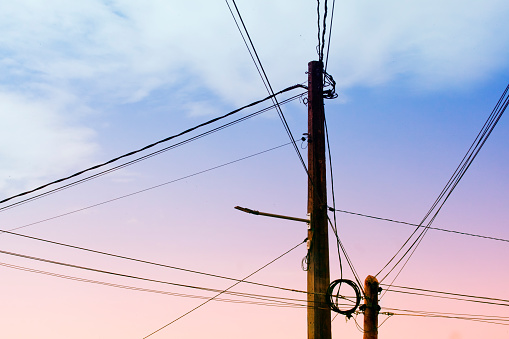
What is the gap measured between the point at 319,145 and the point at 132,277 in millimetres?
5142

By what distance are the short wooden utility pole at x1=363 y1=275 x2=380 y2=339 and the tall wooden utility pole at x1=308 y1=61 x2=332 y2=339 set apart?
121 cm

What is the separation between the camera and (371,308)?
39.4ft

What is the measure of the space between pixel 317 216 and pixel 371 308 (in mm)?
2402

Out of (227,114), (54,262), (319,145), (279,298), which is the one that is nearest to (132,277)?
(54,262)

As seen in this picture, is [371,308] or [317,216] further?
[371,308]

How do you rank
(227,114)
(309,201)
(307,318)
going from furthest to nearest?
1. (227,114)
2. (309,201)
3. (307,318)

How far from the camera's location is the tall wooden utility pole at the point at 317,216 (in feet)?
36.5

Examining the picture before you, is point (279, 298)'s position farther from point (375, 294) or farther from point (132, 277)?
point (132, 277)

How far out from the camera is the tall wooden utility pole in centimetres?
1112

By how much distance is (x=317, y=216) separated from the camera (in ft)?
39.0

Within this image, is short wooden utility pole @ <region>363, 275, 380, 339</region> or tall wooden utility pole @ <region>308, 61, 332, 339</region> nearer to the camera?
tall wooden utility pole @ <region>308, 61, 332, 339</region>

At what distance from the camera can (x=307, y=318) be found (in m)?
11.3

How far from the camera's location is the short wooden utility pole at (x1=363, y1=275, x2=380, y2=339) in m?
11.9

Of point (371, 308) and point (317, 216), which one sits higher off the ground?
point (317, 216)
